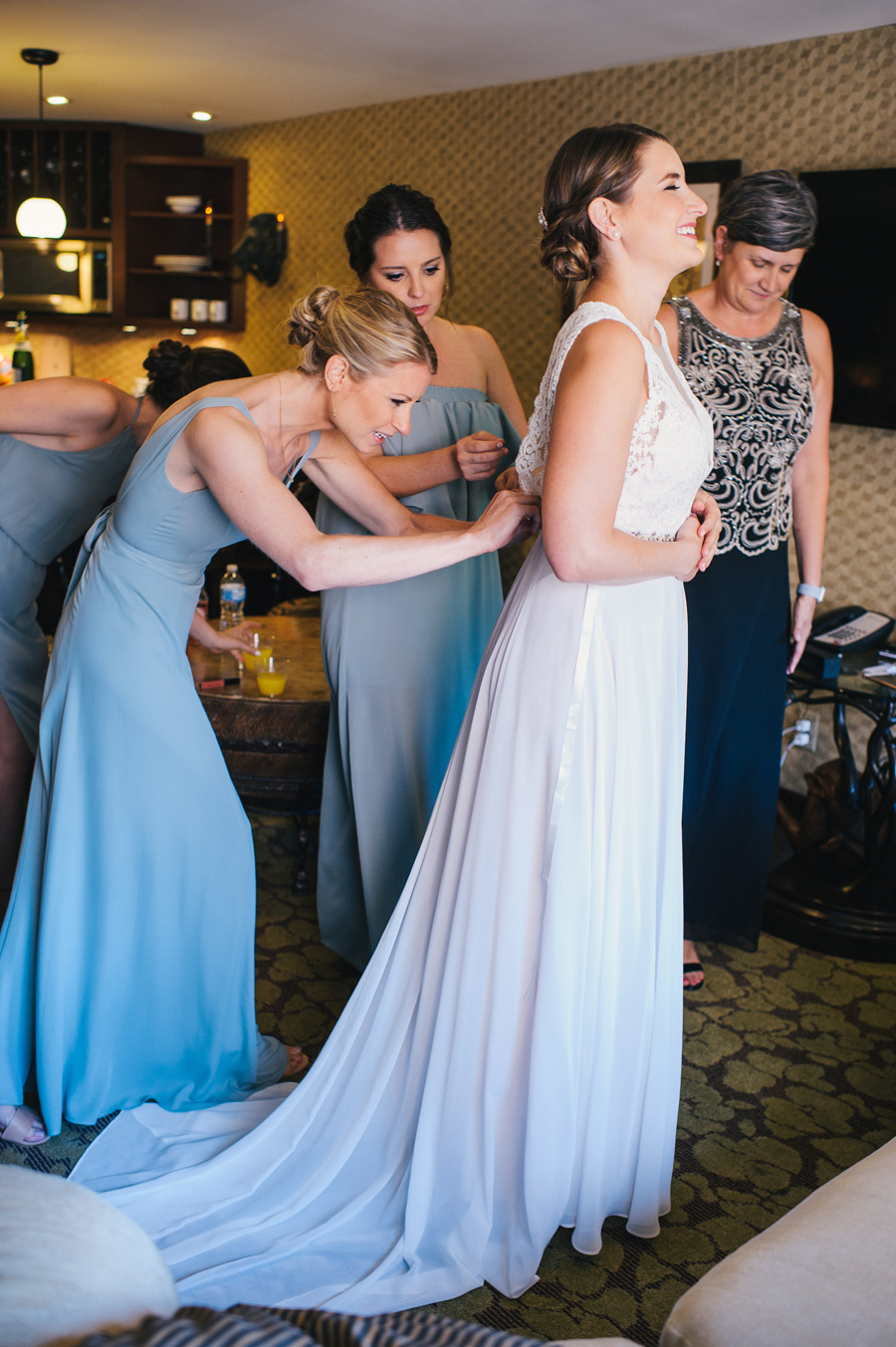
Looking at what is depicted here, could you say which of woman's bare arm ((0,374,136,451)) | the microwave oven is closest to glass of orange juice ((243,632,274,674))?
woman's bare arm ((0,374,136,451))

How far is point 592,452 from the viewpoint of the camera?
1.50m

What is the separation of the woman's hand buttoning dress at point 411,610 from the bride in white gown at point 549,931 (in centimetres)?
63

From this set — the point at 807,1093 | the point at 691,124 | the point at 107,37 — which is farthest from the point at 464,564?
the point at 107,37

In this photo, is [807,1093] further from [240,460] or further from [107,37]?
[107,37]

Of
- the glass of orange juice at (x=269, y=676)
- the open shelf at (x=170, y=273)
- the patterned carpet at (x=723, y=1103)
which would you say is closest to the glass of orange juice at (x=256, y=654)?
the glass of orange juice at (x=269, y=676)

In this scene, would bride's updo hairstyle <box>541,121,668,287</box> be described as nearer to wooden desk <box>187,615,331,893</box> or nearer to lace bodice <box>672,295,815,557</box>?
lace bodice <box>672,295,815,557</box>

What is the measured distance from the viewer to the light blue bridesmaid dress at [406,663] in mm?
2408

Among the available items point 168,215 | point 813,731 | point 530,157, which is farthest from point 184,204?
point 813,731

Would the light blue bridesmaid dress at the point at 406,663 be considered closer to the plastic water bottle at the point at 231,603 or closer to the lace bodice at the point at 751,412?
the lace bodice at the point at 751,412

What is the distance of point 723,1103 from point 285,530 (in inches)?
60.9

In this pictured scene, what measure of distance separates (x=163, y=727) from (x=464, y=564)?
790 millimetres

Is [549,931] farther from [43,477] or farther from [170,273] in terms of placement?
[170,273]

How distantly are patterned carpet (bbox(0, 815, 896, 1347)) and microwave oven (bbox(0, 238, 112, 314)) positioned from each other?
4680 millimetres

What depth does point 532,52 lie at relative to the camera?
445cm
